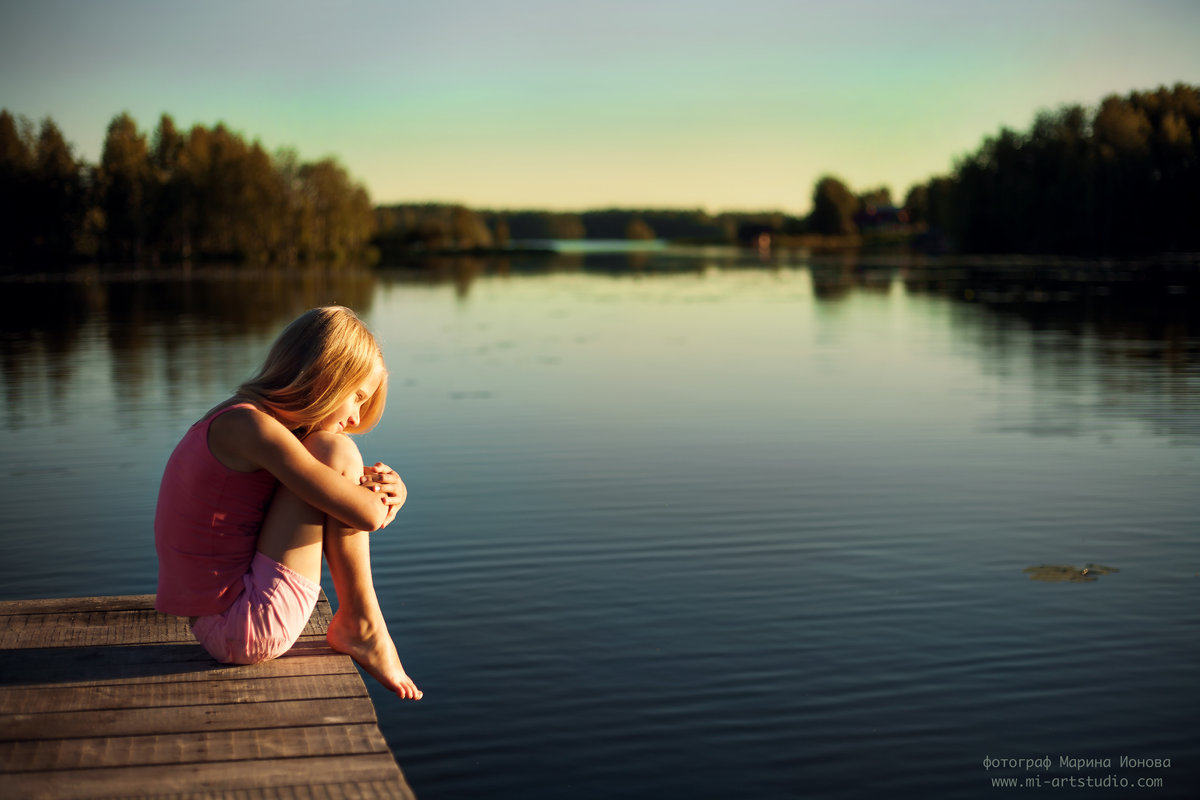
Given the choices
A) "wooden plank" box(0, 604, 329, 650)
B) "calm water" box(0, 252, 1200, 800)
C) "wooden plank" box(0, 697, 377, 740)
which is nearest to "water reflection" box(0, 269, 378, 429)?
"calm water" box(0, 252, 1200, 800)

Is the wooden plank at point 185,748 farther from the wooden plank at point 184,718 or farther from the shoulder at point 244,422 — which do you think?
the shoulder at point 244,422

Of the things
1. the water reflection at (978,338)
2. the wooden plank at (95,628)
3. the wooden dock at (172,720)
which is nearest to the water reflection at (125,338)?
the water reflection at (978,338)

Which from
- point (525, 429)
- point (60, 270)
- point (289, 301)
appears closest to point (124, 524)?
point (525, 429)

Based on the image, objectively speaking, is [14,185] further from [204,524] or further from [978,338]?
[204,524]

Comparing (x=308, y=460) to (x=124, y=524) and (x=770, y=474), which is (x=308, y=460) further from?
(x=770, y=474)

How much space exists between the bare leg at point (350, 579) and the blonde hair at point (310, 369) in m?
0.11

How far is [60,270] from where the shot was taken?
271ft

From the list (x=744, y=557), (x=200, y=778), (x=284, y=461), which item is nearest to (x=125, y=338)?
(x=744, y=557)

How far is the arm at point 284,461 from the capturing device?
11.8 ft

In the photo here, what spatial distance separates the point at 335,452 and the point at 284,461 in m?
0.22

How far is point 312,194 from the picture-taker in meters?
107

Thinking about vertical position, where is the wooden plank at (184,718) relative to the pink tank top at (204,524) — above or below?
below

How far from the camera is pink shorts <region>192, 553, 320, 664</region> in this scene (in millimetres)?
3820

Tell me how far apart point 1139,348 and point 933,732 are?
17945mm
